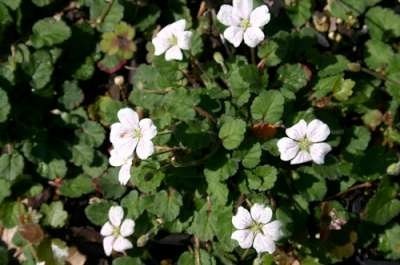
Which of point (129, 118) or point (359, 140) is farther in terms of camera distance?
point (359, 140)

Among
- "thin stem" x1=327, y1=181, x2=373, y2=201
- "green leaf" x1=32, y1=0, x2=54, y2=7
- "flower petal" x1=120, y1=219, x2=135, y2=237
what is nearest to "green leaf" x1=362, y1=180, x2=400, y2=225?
"thin stem" x1=327, y1=181, x2=373, y2=201

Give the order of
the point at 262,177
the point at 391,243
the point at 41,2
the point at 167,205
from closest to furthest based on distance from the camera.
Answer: the point at 262,177, the point at 167,205, the point at 391,243, the point at 41,2

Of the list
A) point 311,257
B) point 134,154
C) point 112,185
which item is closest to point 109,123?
point 112,185

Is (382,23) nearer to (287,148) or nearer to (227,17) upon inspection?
(227,17)

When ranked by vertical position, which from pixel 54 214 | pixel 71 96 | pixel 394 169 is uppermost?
pixel 394 169

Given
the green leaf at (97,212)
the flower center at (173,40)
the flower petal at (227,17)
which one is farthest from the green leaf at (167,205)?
the flower petal at (227,17)

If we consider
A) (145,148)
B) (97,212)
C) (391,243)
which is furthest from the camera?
(97,212)

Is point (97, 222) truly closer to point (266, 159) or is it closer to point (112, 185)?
point (112, 185)

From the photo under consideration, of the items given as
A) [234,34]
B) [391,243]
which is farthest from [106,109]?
[391,243]

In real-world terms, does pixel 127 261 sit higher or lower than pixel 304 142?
lower
